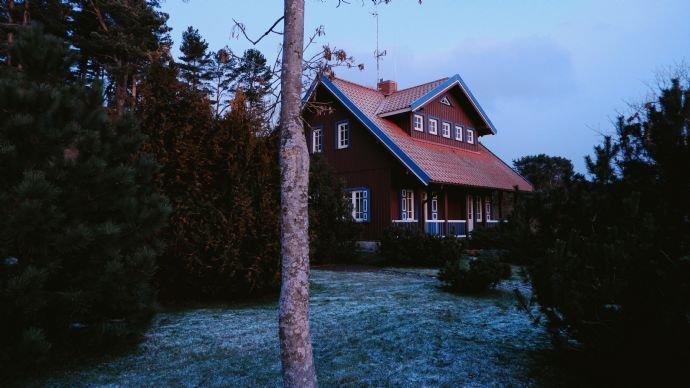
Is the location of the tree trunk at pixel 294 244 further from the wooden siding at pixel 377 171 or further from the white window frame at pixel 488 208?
the white window frame at pixel 488 208

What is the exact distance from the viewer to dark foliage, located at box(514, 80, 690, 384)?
3.24 m

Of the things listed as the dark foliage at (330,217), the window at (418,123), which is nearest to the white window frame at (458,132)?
the window at (418,123)

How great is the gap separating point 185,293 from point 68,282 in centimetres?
378

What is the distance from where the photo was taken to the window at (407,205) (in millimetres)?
19625

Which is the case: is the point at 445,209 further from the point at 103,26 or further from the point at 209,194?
the point at 103,26

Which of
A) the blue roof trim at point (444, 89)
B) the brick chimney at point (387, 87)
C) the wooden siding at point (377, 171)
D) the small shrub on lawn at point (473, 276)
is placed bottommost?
the small shrub on lawn at point (473, 276)

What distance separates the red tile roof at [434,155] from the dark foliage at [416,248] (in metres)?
3.09

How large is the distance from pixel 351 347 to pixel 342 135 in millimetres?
16730

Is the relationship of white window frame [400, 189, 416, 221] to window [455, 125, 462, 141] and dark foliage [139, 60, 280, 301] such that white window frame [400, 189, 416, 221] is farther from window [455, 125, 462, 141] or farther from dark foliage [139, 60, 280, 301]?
dark foliage [139, 60, 280, 301]

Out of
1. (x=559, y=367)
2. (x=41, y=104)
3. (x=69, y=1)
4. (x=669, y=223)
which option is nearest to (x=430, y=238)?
(x=559, y=367)

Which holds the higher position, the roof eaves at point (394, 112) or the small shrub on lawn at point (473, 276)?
the roof eaves at point (394, 112)

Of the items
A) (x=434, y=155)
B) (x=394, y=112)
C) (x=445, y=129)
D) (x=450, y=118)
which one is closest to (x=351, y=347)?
(x=434, y=155)

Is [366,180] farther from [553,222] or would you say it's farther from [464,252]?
[553,222]

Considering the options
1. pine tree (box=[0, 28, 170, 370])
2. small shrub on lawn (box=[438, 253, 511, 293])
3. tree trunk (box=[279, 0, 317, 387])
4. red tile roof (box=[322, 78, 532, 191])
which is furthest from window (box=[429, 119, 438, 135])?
tree trunk (box=[279, 0, 317, 387])
